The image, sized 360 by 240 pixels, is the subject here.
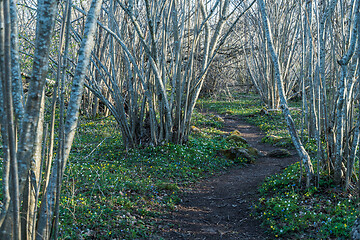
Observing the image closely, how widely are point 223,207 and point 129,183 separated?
192 centimetres

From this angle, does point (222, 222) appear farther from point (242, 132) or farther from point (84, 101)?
point (84, 101)

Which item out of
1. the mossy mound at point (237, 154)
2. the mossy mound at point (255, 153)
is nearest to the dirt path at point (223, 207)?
the mossy mound at point (237, 154)

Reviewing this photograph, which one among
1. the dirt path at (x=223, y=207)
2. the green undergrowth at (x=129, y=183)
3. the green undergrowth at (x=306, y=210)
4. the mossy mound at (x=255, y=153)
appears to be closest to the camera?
the green undergrowth at (x=306, y=210)

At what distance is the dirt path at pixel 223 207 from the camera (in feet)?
16.9

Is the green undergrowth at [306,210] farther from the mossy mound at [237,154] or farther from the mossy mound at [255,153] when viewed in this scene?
the mossy mound at [255,153]

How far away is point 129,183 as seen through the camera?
637 centimetres

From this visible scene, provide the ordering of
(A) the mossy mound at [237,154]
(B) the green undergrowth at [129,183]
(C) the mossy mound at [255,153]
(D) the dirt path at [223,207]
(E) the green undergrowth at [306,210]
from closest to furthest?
(E) the green undergrowth at [306,210], (B) the green undergrowth at [129,183], (D) the dirt path at [223,207], (A) the mossy mound at [237,154], (C) the mossy mound at [255,153]

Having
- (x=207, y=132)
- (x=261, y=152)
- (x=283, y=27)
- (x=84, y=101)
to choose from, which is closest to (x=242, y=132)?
(x=207, y=132)

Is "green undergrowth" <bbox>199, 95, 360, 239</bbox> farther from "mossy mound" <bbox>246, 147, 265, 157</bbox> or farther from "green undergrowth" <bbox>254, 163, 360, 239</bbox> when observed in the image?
"mossy mound" <bbox>246, 147, 265, 157</bbox>

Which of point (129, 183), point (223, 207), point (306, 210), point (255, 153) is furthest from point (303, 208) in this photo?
point (255, 153)

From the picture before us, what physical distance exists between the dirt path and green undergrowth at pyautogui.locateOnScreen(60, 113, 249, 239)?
28 centimetres

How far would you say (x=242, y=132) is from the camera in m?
13.9

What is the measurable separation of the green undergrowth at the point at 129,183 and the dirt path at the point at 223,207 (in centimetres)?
28

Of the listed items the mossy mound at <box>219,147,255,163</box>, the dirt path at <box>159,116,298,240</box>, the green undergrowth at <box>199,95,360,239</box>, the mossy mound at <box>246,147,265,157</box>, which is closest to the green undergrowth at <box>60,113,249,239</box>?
the mossy mound at <box>219,147,255,163</box>
